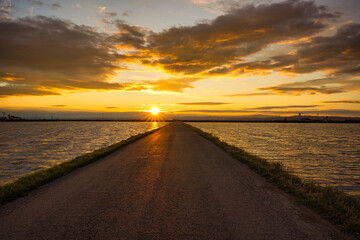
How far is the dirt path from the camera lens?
4672 mm

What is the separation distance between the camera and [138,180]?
8.97 meters

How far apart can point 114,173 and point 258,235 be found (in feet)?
24.7

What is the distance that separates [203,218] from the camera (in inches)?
209

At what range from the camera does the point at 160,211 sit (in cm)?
573

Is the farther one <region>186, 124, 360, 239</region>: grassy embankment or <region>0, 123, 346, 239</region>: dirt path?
<region>186, 124, 360, 239</region>: grassy embankment

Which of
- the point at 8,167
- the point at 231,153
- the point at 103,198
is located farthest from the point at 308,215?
the point at 8,167

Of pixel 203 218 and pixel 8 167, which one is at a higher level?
pixel 203 218

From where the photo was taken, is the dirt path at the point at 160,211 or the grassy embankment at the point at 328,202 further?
the grassy embankment at the point at 328,202

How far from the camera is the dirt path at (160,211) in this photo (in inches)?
184

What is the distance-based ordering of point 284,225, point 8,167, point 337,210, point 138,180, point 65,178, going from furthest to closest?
point 8,167
point 65,178
point 138,180
point 337,210
point 284,225

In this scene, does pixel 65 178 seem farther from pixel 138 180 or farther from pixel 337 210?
pixel 337 210

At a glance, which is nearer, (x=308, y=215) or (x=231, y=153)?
(x=308, y=215)

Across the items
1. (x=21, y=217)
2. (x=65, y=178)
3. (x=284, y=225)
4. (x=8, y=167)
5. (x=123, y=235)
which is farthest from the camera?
(x=8, y=167)

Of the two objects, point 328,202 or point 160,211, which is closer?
point 160,211
